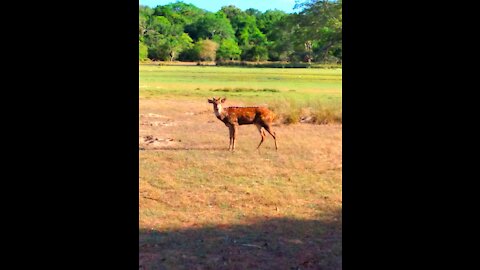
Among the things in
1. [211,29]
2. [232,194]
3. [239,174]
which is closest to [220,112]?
[239,174]

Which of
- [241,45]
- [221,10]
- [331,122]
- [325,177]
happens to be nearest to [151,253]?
[325,177]

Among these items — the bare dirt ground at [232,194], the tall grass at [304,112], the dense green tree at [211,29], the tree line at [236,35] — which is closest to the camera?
the bare dirt ground at [232,194]

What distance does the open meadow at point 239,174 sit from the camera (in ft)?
11.6

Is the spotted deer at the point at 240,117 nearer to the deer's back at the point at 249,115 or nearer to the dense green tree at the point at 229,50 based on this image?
the deer's back at the point at 249,115

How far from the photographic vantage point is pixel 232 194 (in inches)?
188

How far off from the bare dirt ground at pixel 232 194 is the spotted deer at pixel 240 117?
0.15m

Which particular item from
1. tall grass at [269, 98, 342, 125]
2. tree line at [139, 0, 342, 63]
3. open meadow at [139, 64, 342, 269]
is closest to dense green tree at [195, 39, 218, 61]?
tree line at [139, 0, 342, 63]

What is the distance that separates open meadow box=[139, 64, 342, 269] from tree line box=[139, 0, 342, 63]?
211mm

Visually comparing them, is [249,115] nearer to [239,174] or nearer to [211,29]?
[239,174]

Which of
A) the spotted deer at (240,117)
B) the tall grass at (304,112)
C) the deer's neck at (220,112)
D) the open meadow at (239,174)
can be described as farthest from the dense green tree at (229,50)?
the deer's neck at (220,112)

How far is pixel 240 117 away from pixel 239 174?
60 cm

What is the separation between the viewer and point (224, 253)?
3.38 metres

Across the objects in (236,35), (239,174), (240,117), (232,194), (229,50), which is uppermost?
(236,35)
